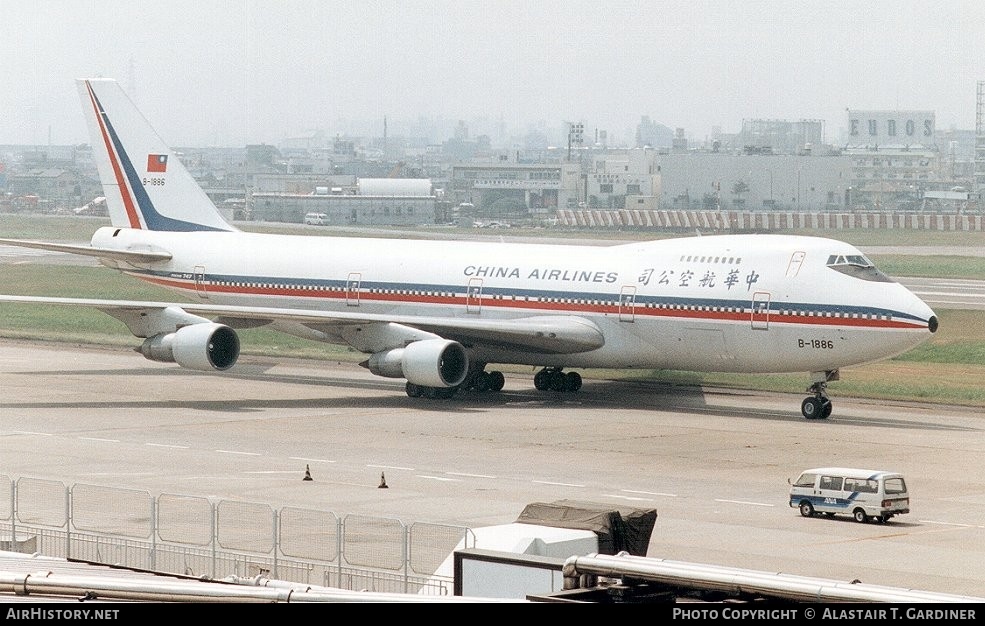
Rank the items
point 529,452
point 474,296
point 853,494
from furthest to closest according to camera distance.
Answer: point 474,296, point 529,452, point 853,494

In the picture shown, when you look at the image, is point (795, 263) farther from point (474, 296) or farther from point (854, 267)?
point (474, 296)

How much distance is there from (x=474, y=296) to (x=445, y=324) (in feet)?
5.64

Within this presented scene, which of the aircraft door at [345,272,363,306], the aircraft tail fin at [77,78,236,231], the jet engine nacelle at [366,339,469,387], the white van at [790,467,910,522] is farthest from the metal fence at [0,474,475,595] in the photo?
the aircraft tail fin at [77,78,236,231]

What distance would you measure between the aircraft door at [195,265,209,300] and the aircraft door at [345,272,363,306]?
251 inches

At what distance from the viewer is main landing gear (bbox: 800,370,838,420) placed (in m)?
48.4

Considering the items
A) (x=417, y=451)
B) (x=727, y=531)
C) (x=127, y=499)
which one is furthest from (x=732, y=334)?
(x=127, y=499)

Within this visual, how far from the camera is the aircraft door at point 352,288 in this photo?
5603cm

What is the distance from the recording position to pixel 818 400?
48.6m

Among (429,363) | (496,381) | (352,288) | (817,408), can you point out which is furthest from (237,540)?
(352,288)

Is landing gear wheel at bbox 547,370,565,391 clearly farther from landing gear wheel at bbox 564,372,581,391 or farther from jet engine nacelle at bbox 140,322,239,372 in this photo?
jet engine nacelle at bbox 140,322,239,372

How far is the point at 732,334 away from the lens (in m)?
48.5

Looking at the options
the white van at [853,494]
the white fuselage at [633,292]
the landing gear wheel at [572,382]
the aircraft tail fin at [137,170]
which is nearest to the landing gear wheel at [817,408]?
the white fuselage at [633,292]
